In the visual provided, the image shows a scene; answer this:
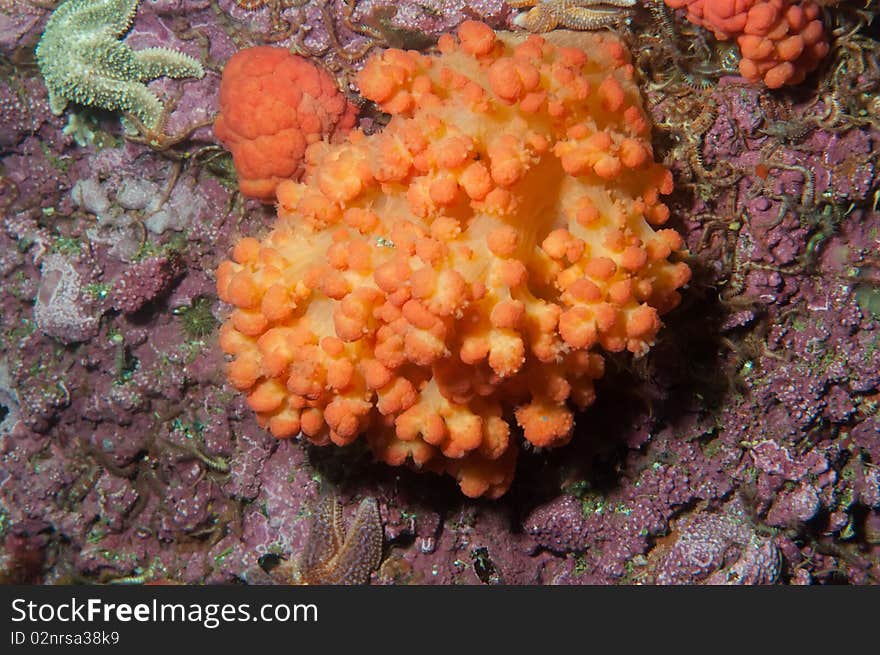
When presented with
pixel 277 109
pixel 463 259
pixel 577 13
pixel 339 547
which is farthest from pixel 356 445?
pixel 577 13

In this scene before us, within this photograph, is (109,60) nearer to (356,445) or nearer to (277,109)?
(277,109)

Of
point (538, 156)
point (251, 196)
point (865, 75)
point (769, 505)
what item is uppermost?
point (865, 75)

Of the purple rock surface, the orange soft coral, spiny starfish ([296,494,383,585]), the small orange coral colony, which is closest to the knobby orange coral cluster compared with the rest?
the purple rock surface

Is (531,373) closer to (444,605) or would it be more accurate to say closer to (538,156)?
(538,156)

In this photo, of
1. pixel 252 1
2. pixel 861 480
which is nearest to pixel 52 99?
pixel 252 1

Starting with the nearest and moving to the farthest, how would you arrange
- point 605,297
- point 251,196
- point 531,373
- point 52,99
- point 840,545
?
1. point 605,297
2. point 531,373
3. point 251,196
4. point 840,545
5. point 52,99

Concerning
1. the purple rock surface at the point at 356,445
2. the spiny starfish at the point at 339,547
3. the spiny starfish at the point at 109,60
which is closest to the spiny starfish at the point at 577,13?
the purple rock surface at the point at 356,445
